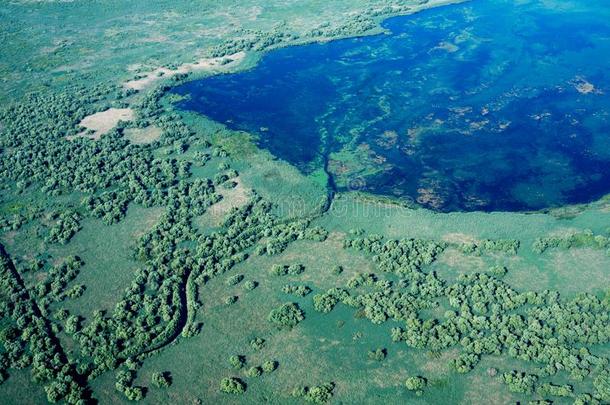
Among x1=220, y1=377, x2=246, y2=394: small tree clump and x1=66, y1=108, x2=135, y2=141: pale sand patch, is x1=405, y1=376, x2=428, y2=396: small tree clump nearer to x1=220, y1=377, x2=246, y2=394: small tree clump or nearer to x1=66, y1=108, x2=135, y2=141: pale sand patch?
x1=220, y1=377, x2=246, y2=394: small tree clump

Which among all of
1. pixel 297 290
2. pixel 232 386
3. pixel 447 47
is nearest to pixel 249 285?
pixel 297 290

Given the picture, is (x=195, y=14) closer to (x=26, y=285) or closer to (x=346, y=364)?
(x=26, y=285)

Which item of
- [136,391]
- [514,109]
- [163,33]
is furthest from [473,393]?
[163,33]

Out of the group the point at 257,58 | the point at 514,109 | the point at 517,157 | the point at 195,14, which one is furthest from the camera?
the point at 195,14

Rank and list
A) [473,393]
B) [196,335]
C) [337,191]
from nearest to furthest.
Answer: [473,393], [196,335], [337,191]

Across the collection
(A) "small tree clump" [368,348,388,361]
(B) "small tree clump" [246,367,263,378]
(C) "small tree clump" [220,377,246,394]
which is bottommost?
(A) "small tree clump" [368,348,388,361]

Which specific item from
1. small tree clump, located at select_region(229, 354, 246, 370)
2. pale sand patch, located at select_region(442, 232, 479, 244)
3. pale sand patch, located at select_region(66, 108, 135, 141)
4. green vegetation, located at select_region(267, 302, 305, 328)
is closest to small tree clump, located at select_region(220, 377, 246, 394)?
small tree clump, located at select_region(229, 354, 246, 370)

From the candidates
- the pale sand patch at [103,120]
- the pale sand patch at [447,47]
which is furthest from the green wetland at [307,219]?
the pale sand patch at [447,47]
